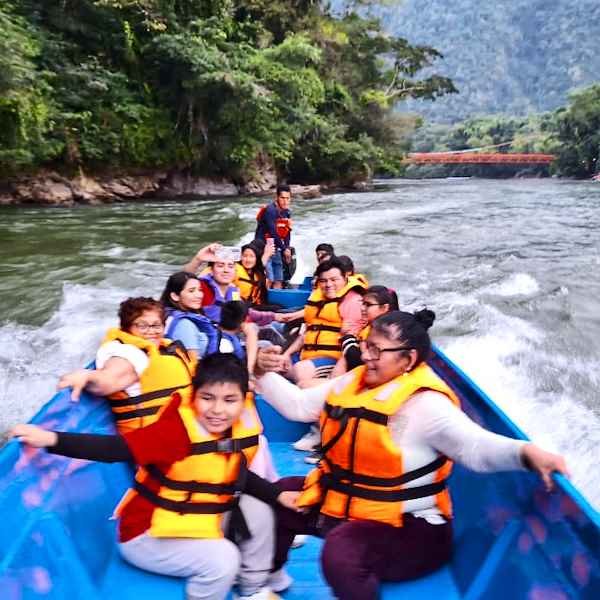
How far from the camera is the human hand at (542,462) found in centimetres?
141

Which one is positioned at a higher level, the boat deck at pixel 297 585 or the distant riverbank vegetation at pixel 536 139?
the boat deck at pixel 297 585

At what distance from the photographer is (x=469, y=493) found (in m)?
1.95

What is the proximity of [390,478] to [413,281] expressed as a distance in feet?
21.9

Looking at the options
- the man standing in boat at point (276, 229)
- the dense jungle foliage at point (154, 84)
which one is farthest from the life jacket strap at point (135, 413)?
the dense jungle foliage at point (154, 84)

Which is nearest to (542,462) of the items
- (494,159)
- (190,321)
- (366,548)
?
(366,548)

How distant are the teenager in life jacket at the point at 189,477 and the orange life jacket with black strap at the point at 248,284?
119 inches

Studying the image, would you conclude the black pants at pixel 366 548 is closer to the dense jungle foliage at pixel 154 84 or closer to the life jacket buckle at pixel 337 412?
the life jacket buckle at pixel 337 412

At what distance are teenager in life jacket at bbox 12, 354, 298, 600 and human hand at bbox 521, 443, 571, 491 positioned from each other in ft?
2.33

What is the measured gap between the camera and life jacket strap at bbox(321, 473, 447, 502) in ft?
5.32

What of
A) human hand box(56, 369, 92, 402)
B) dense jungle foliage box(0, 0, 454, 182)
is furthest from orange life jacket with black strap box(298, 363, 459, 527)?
dense jungle foliage box(0, 0, 454, 182)

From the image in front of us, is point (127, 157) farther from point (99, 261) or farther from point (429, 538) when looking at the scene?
point (429, 538)

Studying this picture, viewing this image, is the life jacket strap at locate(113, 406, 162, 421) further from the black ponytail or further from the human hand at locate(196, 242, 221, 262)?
the human hand at locate(196, 242, 221, 262)

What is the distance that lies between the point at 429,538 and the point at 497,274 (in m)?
7.24

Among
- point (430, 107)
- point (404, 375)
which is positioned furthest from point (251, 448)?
point (430, 107)
